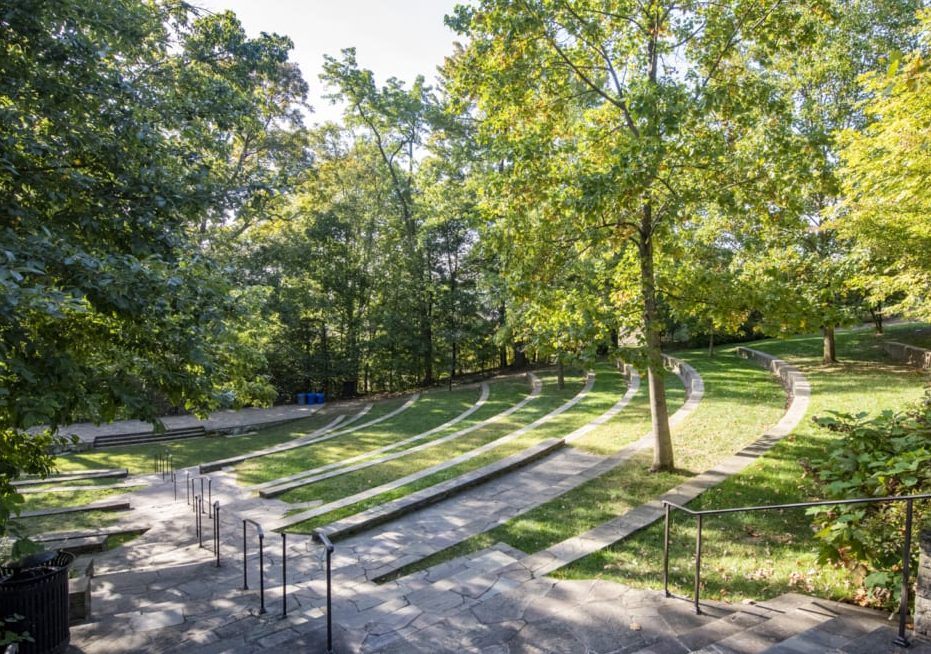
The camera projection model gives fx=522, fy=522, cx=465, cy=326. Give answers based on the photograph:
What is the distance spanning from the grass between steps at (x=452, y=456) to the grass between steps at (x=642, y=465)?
1459 mm

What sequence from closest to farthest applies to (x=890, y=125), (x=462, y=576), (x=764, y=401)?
(x=462, y=576)
(x=890, y=125)
(x=764, y=401)

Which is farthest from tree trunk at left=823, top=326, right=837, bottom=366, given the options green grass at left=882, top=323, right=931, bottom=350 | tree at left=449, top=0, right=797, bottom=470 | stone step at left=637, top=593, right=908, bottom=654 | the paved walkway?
stone step at left=637, top=593, right=908, bottom=654

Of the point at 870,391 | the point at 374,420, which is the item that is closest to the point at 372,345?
the point at 374,420

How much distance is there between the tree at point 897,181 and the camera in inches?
294

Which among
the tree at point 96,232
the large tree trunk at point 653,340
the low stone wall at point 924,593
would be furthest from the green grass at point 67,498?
the low stone wall at point 924,593

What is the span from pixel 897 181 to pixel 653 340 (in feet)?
14.9

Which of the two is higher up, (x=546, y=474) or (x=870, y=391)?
(x=870, y=391)

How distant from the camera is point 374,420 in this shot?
20516mm

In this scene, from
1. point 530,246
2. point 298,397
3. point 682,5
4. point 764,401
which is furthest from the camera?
point 298,397

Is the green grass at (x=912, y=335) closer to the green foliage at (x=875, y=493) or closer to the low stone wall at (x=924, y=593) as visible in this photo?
the green foliage at (x=875, y=493)

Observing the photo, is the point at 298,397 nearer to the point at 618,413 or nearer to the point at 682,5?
the point at 618,413

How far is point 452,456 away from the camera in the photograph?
1252cm

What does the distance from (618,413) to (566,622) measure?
35.7ft

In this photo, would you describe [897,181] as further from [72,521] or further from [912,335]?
[912,335]
